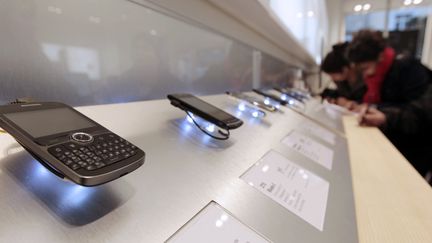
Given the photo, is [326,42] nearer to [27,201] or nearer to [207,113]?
[207,113]

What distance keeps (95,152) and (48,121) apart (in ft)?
0.24

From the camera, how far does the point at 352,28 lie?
472 centimetres

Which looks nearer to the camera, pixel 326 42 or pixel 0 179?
pixel 0 179

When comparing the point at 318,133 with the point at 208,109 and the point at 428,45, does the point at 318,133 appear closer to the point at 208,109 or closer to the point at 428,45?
the point at 208,109

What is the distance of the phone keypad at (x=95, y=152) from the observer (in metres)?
0.21

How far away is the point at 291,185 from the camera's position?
1.33ft

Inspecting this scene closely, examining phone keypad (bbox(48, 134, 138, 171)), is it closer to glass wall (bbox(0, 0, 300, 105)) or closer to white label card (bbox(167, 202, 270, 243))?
white label card (bbox(167, 202, 270, 243))

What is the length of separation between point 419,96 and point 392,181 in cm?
134

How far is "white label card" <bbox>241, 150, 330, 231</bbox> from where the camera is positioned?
35 centimetres

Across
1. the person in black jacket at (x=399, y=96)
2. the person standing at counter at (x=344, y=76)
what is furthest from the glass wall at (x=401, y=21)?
the person in black jacket at (x=399, y=96)

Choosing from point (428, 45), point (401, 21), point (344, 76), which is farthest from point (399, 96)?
point (401, 21)

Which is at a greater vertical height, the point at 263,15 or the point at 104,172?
the point at 263,15

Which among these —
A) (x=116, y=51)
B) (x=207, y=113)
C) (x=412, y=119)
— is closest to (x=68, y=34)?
(x=116, y=51)

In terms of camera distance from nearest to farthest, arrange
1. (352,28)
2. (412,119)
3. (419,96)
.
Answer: (412,119) < (419,96) < (352,28)
